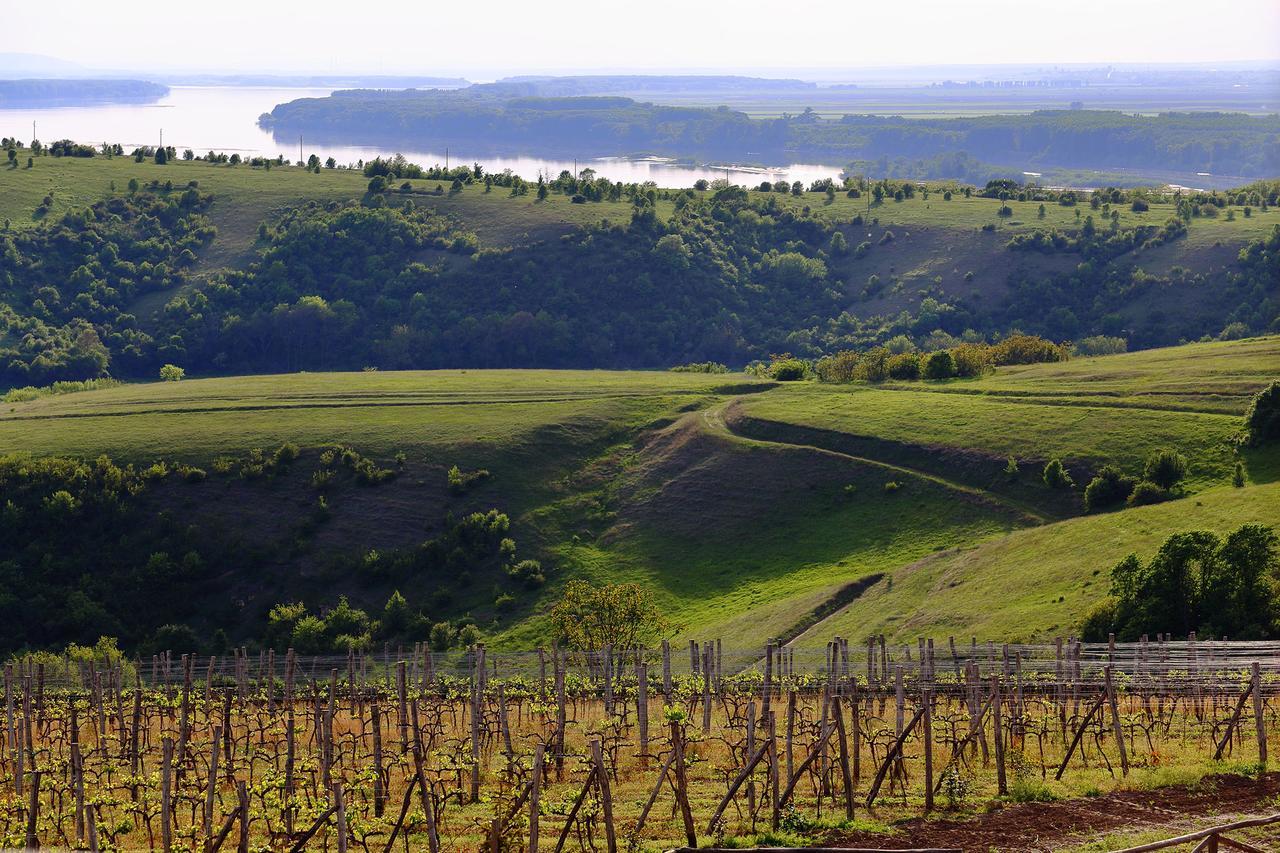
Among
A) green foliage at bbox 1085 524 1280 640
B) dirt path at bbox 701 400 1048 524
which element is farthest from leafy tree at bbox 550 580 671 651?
green foliage at bbox 1085 524 1280 640

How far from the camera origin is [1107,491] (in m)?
83.6

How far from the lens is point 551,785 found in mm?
35000

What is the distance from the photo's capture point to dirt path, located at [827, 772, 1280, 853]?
27.1 meters

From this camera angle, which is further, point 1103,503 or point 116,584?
point 116,584

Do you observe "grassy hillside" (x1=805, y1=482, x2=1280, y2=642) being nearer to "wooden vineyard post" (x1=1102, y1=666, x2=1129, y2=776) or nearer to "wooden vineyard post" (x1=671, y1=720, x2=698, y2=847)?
"wooden vineyard post" (x1=1102, y1=666, x2=1129, y2=776)

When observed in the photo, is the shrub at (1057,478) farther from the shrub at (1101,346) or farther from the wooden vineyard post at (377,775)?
the shrub at (1101,346)

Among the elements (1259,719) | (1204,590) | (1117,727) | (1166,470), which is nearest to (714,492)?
(1166,470)

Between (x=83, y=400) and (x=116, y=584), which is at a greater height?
(x=83, y=400)

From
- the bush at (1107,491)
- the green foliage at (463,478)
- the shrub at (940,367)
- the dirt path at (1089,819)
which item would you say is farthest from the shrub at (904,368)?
the dirt path at (1089,819)

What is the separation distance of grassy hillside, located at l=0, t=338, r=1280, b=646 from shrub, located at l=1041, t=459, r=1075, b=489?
763 millimetres

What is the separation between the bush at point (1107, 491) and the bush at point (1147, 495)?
133 cm

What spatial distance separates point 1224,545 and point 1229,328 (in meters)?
133

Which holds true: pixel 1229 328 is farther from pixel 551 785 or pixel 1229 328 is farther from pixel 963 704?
pixel 551 785

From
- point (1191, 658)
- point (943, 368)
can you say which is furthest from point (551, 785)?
point (943, 368)
